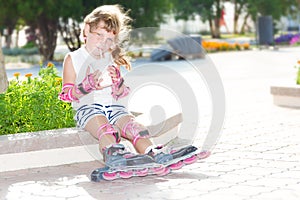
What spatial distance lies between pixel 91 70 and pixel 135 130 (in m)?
0.63

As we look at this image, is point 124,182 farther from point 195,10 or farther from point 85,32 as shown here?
point 195,10

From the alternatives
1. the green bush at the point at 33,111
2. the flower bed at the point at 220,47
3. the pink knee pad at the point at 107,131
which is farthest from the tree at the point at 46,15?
the pink knee pad at the point at 107,131

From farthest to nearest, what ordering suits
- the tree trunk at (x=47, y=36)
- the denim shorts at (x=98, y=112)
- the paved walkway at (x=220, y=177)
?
the tree trunk at (x=47, y=36) → the denim shorts at (x=98, y=112) → the paved walkway at (x=220, y=177)

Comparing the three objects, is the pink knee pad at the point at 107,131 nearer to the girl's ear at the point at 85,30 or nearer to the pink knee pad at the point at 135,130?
the pink knee pad at the point at 135,130

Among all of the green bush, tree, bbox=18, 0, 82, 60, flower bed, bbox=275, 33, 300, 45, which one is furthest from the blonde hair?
flower bed, bbox=275, 33, 300, 45

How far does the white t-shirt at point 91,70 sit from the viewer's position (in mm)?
5762

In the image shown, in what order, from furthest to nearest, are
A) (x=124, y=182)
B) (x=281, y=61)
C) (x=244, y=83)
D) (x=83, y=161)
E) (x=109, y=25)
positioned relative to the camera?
(x=281, y=61)
(x=244, y=83)
(x=83, y=161)
(x=109, y=25)
(x=124, y=182)

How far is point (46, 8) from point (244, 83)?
9.79 meters

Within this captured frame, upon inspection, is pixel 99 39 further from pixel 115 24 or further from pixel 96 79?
pixel 96 79

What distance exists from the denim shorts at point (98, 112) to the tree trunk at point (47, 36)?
1768cm

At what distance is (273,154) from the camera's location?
627cm

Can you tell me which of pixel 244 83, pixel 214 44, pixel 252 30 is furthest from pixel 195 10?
pixel 244 83

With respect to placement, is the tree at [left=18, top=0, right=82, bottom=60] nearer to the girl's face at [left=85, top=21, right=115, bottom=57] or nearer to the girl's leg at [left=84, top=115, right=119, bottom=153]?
the girl's face at [left=85, top=21, right=115, bottom=57]

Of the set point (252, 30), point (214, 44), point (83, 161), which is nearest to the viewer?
point (83, 161)
